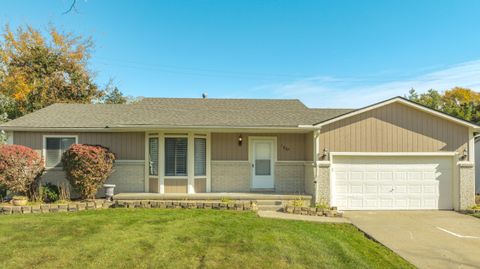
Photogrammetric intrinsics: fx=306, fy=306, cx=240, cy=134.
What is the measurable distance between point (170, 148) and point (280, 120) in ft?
14.4

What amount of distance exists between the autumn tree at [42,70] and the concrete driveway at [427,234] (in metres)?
21.4

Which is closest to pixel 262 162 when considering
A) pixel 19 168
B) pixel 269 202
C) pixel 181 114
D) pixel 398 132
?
pixel 269 202

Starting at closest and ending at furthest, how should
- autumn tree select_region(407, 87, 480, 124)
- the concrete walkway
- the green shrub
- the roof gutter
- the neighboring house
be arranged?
the concrete walkway → the green shrub → the neighboring house → the roof gutter → autumn tree select_region(407, 87, 480, 124)

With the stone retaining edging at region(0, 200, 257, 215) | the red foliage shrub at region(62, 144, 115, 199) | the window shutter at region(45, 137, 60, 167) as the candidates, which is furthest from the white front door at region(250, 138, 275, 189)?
the window shutter at region(45, 137, 60, 167)

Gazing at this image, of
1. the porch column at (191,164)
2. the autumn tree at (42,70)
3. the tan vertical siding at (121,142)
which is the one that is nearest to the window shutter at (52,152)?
the tan vertical siding at (121,142)

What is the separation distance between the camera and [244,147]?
1208 centimetres

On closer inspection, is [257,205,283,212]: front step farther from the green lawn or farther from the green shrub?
the green shrub

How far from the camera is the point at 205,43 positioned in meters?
19.4

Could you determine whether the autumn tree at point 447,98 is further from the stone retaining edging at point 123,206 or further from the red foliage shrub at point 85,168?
the red foliage shrub at point 85,168

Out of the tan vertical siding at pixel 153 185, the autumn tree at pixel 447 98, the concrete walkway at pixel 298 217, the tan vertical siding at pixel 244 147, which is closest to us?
the concrete walkway at pixel 298 217

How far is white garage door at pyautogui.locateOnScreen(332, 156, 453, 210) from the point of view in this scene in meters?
10.8

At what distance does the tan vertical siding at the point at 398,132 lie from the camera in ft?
35.1

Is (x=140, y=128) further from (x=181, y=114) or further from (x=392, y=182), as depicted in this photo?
(x=392, y=182)

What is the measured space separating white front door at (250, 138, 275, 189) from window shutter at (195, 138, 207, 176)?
73.4 inches
